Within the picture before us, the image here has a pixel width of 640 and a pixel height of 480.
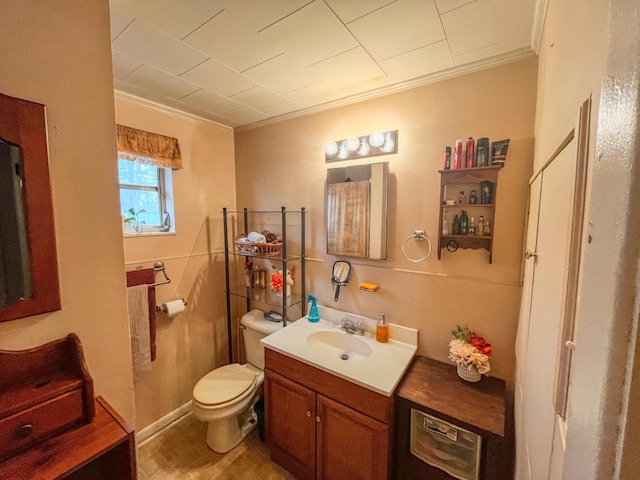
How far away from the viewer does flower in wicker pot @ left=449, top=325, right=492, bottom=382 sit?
54.0 inches

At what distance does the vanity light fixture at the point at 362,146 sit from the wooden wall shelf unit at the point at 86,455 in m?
1.74

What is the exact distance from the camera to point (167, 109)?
196 cm

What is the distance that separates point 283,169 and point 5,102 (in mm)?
1538

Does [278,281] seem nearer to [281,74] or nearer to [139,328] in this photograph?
[139,328]

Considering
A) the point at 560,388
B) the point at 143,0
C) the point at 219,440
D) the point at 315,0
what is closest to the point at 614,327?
the point at 560,388

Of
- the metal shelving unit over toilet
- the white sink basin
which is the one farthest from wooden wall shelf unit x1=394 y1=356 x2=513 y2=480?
the metal shelving unit over toilet

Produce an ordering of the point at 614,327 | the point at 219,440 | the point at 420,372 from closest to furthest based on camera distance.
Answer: the point at 614,327 → the point at 420,372 → the point at 219,440

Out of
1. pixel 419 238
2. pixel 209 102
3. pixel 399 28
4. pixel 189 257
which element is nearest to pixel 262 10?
pixel 399 28

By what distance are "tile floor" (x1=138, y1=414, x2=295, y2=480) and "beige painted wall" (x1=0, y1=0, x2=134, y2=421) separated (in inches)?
41.2

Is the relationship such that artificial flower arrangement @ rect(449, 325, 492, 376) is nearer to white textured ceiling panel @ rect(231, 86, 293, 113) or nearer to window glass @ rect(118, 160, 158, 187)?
white textured ceiling panel @ rect(231, 86, 293, 113)

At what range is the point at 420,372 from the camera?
1.50m

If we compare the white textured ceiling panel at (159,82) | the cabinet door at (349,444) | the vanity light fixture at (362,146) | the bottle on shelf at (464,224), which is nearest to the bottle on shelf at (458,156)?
the bottle on shelf at (464,224)

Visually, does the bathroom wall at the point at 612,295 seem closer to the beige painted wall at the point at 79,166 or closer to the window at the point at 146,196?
the beige painted wall at the point at 79,166

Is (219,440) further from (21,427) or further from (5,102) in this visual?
(5,102)
